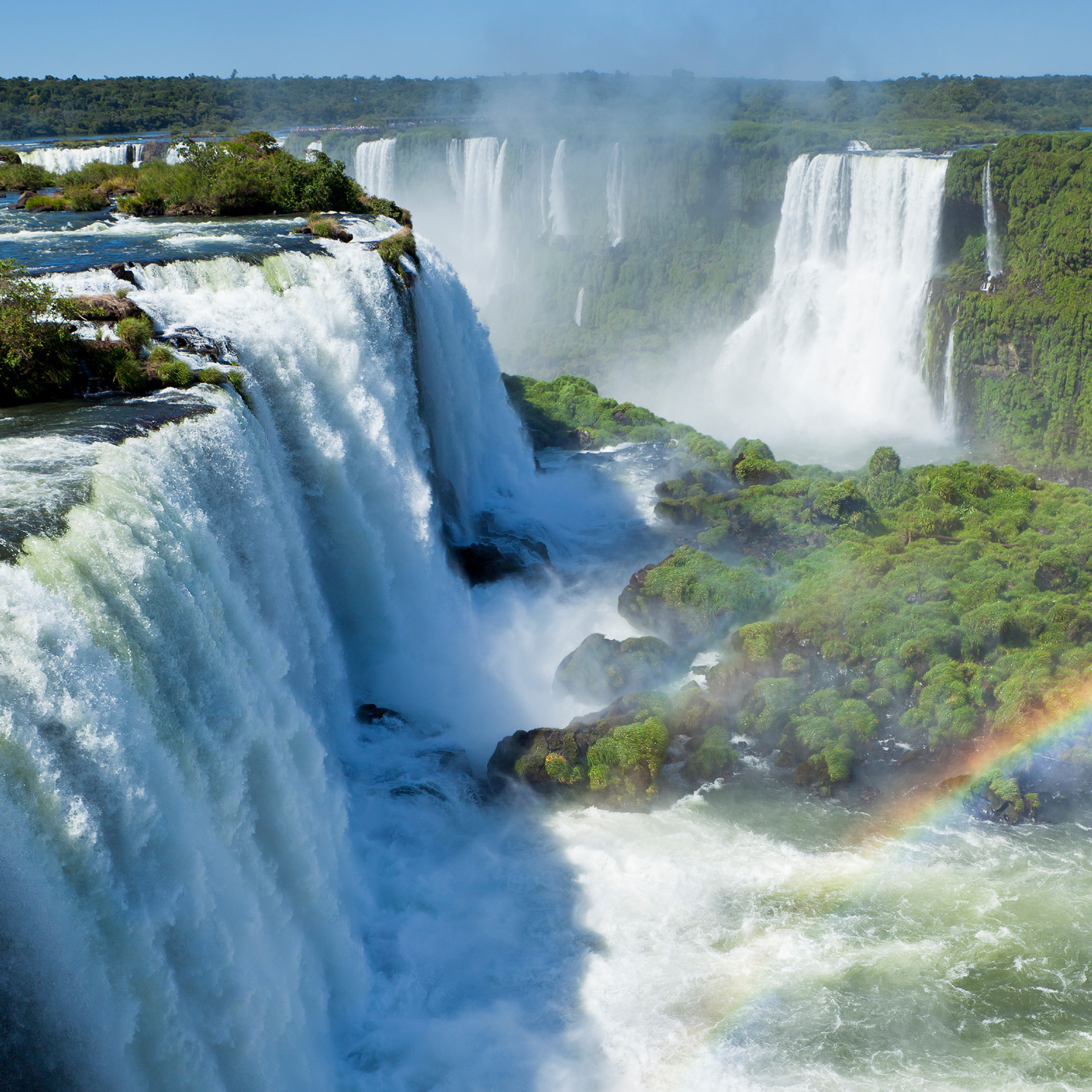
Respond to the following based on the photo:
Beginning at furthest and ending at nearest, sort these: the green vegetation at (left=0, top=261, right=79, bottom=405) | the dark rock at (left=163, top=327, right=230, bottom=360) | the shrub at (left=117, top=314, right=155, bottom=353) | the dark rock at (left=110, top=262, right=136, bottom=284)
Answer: the dark rock at (left=110, top=262, right=136, bottom=284)
the dark rock at (left=163, top=327, right=230, bottom=360)
the shrub at (left=117, top=314, right=155, bottom=353)
the green vegetation at (left=0, top=261, right=79, bottom=405)

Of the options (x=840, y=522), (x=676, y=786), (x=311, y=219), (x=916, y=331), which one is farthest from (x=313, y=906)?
(x=916, y=331)

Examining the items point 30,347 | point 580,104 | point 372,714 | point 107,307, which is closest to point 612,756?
point 372,714

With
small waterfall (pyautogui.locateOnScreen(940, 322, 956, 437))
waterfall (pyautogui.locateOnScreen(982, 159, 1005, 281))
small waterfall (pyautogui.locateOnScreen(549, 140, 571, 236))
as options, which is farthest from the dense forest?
small waterfall (pyautogui.locateOnScreen(940, 322, 956, 437))

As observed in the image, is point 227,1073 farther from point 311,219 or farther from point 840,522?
point 311,219

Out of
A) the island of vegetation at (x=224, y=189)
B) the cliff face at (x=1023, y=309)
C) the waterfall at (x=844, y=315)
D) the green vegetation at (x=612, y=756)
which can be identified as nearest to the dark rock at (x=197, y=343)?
the green vegetation at (x=612, y=756)

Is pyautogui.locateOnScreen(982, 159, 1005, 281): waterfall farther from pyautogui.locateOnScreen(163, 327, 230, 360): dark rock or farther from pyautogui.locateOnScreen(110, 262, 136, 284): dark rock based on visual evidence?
pyautogui.locateOnScreen(110, 262, 136, 284): dark rock

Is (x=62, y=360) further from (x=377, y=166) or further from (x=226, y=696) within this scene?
(x=377, y=166)
